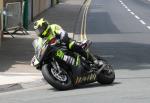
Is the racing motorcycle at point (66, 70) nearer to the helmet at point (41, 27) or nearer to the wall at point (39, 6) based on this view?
the helmet at point (41, 27)

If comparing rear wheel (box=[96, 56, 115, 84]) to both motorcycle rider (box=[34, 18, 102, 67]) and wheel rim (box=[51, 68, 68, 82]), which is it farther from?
wheel rim (box=[51, 68, 68, 82])

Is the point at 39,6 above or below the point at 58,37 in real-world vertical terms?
below

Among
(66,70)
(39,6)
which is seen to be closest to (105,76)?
(66,70)

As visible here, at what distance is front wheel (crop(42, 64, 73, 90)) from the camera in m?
12.3

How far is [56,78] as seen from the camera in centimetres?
1238

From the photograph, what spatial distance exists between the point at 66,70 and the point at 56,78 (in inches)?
14.8

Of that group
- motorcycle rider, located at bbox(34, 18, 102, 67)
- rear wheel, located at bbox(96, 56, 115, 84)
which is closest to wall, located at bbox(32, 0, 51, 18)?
rear wheel, located at bbox(96, 56, 115, 84)

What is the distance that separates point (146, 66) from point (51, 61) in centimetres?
442

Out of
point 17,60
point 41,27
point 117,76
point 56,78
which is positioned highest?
point 41,27

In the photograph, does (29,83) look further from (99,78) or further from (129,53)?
(129,53)

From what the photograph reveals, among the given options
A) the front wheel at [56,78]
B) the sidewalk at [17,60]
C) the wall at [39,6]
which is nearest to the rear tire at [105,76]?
the front wheel at [56,78]

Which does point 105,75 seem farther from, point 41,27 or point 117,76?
point 41,27

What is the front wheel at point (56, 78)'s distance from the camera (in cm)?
1230

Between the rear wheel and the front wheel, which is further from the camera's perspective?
the rear wheel
